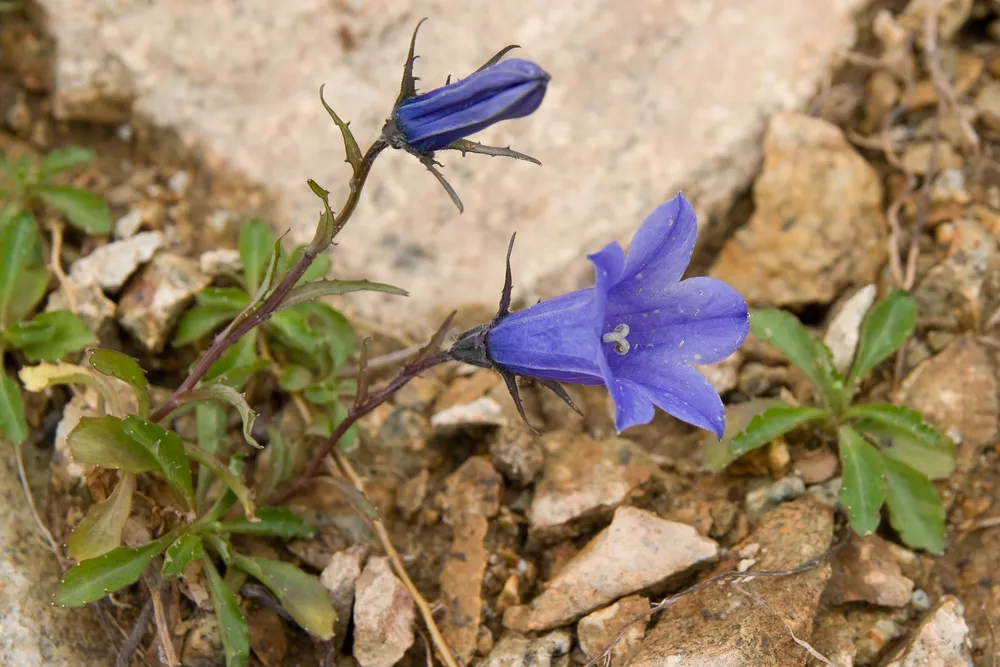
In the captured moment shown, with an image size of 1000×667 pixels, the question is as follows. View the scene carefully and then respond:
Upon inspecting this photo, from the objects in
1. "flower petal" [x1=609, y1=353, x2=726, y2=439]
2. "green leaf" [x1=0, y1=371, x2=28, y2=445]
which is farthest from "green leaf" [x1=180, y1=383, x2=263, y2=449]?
"flower petal" [x1=609, y1=353, x2=726, y2=439]

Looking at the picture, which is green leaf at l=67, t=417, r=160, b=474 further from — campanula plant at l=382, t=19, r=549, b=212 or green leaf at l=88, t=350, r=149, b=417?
campanula plant at l=382, t=19, r=549, b=212

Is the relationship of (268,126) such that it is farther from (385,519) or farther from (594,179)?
(385,519)

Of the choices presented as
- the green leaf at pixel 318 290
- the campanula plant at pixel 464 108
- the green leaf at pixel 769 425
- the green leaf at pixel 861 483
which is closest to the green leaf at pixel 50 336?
the green leaf at pixel 318 290

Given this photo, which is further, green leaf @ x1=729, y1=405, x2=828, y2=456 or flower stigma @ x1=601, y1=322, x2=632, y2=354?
green leaf @ x1=729, y1=405, x2=828, y2=456

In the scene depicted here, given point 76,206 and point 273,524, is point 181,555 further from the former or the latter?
point 76,206

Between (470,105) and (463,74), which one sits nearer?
(470,105)

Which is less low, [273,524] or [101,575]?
[101,575]

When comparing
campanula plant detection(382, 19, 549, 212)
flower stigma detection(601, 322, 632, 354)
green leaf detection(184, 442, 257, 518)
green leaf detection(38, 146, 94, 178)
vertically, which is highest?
campanula plant detection(382, 19, 549, 212)

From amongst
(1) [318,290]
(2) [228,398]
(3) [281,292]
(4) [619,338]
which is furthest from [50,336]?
(4) [619,338]

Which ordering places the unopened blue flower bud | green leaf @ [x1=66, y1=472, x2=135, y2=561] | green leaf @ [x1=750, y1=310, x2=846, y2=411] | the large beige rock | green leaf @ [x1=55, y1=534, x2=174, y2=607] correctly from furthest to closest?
1. the large beige rock
2. green leaf @ [x1=750, y1=310, x2=846, y2=411]
3. green leaf @ [x1=66, y1=472, x2=135, y2=561]
4. green leaf @ [x1=55, y1=534, x2=174, y2=607]
5. the unopened blue flower bud
